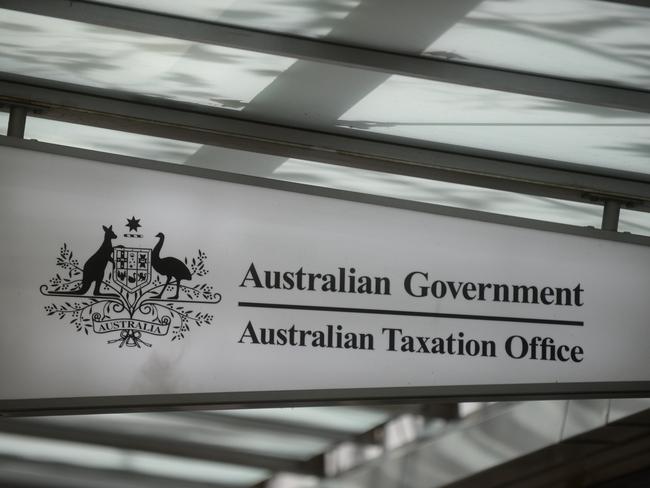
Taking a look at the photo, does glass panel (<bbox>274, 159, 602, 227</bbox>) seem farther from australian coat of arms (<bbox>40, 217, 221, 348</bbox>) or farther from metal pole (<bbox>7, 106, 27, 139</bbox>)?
metal pole (<bbox>7, 106, 27, 139</bbox>)

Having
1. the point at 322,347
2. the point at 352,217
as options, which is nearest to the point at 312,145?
the point at 352,217

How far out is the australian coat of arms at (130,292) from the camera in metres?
4.27

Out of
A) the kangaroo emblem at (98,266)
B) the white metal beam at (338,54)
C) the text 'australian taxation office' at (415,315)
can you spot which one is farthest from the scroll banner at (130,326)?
the white metal beam at (338,54)

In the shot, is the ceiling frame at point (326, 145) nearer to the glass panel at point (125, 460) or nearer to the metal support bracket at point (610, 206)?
the metal support bracket at point (610, 206)

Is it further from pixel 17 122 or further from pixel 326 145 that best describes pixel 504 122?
pixel 17 122

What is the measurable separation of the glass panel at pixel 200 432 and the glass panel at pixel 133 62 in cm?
505

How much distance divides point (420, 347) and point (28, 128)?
73.2 inches

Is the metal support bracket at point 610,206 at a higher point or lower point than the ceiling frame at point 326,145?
lower

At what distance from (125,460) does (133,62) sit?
614 centimetres

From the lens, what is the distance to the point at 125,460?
9750mm

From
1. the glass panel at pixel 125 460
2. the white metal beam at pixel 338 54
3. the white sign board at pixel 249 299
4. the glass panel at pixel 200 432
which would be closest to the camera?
the white metal beam at pixel 338 54

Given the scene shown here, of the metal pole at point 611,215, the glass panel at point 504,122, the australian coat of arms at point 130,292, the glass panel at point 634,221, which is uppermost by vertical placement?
the glass panel at point 504,122

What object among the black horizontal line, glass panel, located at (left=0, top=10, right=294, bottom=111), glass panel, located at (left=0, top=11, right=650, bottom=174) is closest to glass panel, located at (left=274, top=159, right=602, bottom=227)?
glass panel, located at (left=0, top=11, right=650, bottom=174)

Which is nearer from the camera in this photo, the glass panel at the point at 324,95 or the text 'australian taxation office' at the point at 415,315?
the glass panel at the point at 324,95
